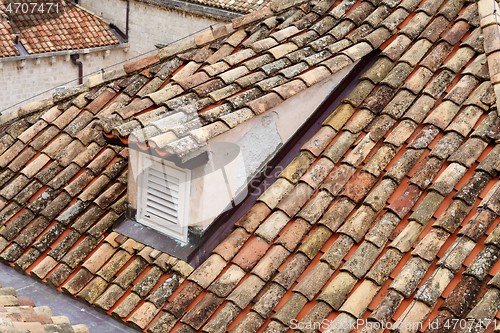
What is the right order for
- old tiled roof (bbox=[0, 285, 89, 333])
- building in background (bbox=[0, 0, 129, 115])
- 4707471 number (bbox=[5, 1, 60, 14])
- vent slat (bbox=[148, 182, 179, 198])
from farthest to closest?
4707471 number (bbox=[5, 1, 60, 14]), building in background (bbox=[0, 0, 129, 115]), vent slat (bbox=[148, 182, 179, 198]), old tiled roof (bbox=[0, 285, 89, 333])

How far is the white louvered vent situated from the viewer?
7.81 metres

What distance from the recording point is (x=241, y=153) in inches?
317

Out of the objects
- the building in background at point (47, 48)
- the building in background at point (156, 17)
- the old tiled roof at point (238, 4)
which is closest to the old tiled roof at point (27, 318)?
the old tiled roof at point (238, 4)

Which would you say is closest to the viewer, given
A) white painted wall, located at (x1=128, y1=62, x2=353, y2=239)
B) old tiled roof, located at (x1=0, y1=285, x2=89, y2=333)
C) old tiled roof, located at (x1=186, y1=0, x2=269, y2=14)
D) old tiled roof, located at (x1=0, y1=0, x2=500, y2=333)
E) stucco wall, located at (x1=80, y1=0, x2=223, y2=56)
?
old tiled roof, located at (x1=0, y1=285, x2=89, y2=333)

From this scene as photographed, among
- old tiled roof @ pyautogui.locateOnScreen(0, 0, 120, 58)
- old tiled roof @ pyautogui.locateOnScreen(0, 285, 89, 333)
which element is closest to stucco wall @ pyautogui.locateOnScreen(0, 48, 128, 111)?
old tiled roof @ pyautogui.locateOnScreen(0, 0, 120, 58)

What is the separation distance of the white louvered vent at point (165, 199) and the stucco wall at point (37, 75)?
17291 millimetres

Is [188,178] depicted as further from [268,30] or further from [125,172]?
Answer: [268,30]

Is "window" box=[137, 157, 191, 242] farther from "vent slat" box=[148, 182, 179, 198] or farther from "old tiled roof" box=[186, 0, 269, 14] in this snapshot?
"old tiled roof" box=[186, 0, 269, 14]

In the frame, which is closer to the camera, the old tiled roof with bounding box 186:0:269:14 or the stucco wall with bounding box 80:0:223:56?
the old tiled roof with bounding box 186:0:269:14

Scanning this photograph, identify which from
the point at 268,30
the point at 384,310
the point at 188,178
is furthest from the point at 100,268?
the point at 268,30

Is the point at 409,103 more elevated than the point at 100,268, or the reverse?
the point at 409,103

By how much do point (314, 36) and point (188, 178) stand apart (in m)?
2.40

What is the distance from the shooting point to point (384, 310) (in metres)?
6.81

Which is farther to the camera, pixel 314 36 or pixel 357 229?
pixel 314 36
